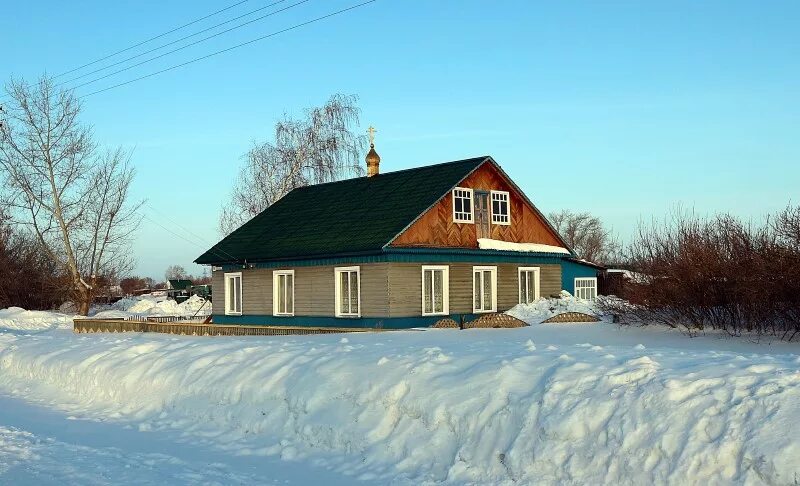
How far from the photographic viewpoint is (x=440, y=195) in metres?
29.1

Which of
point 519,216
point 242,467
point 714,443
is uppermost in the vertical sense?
point 519,216

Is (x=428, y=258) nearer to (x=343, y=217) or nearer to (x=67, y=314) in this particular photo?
(x=343, y=217)

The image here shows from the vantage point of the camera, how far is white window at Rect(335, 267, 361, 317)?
28123 mm

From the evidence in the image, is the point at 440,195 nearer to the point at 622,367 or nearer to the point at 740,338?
the point at 740,338

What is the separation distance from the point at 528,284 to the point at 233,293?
11730mm

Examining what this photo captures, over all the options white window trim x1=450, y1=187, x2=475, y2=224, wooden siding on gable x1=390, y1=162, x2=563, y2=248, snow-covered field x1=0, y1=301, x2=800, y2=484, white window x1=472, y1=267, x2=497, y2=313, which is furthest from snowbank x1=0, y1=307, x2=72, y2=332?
snow-covered field x1=0, y1=301, x2=800, y2=484

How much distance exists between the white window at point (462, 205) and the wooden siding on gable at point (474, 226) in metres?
0.17

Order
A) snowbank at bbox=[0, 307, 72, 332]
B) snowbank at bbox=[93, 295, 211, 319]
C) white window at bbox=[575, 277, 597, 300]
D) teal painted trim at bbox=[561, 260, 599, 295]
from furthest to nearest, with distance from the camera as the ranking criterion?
snowbank at bbox=[93, 295, 211, 319]
snowbank at bbox=[0, 307, 72, 332]
white window at bbox=[575, 277, 597, 300]
teal painted trim at bbox=[561, 260, 599, 295]

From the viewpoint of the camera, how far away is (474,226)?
30.6 metres

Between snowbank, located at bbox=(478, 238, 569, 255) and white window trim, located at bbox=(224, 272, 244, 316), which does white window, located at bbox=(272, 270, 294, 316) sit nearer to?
white window trim, located at bbox=(224, 272, 244, 316)

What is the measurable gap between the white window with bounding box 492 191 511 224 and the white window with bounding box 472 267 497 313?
80.7 inches

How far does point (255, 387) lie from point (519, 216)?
20668 millimetres

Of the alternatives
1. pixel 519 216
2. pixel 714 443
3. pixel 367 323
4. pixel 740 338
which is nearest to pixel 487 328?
pixel 367 323

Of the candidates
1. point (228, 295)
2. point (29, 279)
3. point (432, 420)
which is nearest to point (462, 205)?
point (228, 295)
